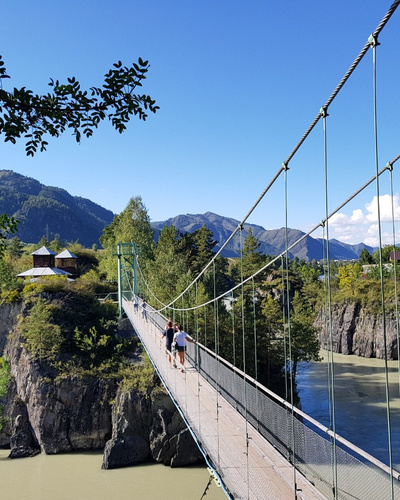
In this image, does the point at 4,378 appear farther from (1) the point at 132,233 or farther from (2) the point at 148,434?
(1) the point at 132,233

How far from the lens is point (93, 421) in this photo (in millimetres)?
14961

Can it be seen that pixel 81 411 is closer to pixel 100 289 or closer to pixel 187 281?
pixel 187 281

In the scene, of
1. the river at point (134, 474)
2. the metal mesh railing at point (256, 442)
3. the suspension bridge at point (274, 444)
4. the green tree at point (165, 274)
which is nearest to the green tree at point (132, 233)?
the green tree at point (165, 274)

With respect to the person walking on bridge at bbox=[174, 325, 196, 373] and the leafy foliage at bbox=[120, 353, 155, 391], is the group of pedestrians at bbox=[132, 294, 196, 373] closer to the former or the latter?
the person walking on bridge at bbox=[174, 325, 196, 373]

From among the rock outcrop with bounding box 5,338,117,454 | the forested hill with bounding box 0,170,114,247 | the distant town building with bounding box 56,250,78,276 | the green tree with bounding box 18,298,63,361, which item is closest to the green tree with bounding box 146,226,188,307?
the green tree with bounding box 18,298,63,361

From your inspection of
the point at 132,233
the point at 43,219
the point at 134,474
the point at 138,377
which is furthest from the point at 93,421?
the point at 43,219

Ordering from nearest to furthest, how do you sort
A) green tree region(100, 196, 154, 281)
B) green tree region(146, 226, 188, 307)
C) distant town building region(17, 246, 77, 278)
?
green tree region(146, 226, 188, 307) < distant town building region(17, 246, 77, 278) < green tree region(100, 196, 154, 281)

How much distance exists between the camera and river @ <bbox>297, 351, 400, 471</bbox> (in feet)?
48.2

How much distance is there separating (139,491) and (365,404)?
33.7 ft

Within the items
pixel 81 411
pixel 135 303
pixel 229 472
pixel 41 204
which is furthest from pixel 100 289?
pixel 41 204

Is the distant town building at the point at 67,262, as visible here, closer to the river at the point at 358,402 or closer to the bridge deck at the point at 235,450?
the river at the point at 358,402

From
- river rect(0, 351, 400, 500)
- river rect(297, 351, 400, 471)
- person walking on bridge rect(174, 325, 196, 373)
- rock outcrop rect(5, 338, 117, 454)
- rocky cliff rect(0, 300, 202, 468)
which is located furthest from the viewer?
rock outcrop rect(5, 338, 117, 454)

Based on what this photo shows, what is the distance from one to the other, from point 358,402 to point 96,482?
10.8 metres

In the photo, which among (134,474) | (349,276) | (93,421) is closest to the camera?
(134,474)
